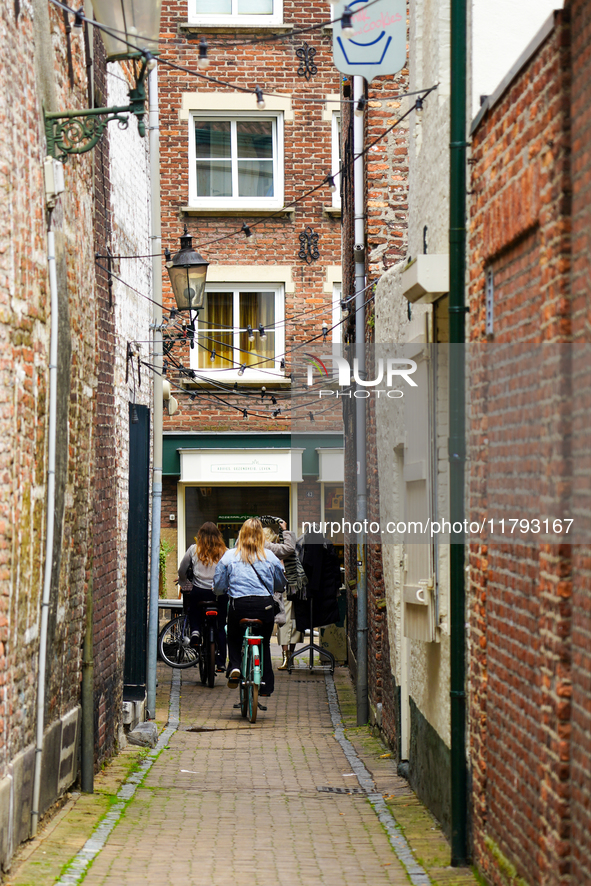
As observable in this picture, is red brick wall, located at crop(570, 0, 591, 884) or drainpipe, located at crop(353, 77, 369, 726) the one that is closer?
red brick wall, located at crop(570, 0, 591, 884)

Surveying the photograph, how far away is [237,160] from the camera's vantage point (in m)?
20.8

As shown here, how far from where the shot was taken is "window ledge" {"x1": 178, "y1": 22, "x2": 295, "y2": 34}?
20297 millimetres

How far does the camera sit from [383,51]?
31.4 feet

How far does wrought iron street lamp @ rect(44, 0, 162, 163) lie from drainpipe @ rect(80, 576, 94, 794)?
330 centimetres

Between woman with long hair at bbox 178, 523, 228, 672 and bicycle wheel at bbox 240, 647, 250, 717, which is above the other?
woman with long hair at bbox 178, 523, 228, 672

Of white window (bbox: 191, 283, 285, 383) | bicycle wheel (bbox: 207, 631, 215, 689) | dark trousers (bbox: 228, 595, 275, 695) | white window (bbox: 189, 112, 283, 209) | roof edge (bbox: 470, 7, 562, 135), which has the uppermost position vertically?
white window (bbox: 189, 112, 283, 209)

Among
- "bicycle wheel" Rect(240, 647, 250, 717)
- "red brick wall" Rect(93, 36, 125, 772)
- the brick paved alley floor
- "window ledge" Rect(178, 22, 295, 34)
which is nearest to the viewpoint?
the brick paved alley floor

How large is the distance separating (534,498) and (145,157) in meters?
7.89

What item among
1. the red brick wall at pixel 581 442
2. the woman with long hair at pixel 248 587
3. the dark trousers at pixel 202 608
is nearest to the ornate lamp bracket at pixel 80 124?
the red brick wall at pixel 581 442

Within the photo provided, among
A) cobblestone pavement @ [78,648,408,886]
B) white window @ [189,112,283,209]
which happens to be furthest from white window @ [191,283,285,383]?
cobblestone pavement @ [78,648,408,886]

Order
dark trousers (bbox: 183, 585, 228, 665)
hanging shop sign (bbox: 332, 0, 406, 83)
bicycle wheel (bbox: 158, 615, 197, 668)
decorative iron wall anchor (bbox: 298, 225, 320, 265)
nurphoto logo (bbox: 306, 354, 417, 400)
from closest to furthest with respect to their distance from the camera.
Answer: nurphoto logo (bbox: 306, 354, 417, 400), hanging shop sign (bbox: 332, 0, 406, 83), dark trousers (bbox: 183, 585, 228, 665), bicycle wheel (bbox: 158, 615, 197, 668), decorative iron wall anchor (bbox: 298, 225, 320, 265)

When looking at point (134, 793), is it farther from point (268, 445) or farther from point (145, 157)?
point (268, 445)

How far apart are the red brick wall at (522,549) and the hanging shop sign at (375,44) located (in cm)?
384

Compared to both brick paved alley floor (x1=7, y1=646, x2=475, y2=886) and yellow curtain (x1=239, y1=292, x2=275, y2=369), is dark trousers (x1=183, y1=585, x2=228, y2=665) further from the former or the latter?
yellow curtain (x1=239, y1=292, x2=275, y2=369)
